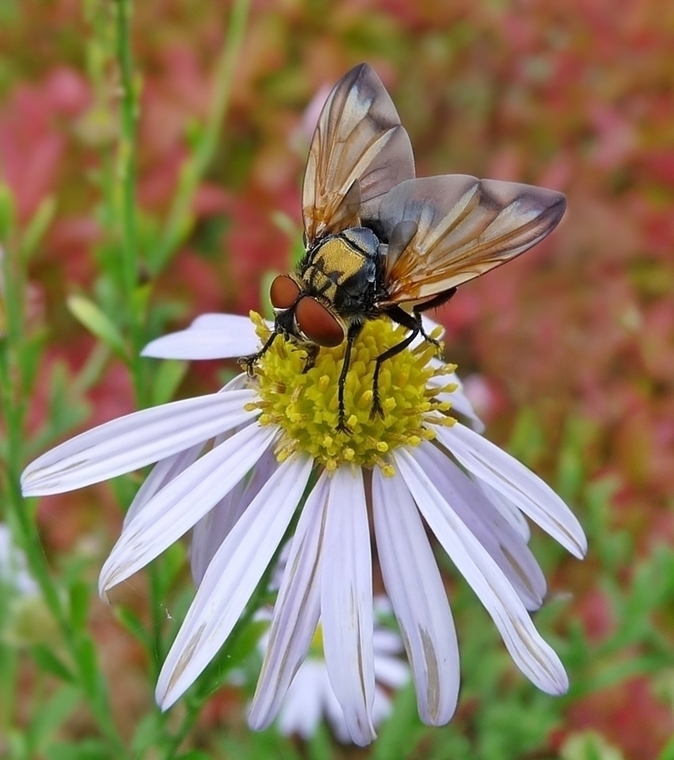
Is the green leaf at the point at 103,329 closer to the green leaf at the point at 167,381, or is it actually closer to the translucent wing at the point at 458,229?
the green leaf at the point at 167,381

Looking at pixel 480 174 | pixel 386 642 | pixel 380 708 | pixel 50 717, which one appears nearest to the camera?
pixel 50 717

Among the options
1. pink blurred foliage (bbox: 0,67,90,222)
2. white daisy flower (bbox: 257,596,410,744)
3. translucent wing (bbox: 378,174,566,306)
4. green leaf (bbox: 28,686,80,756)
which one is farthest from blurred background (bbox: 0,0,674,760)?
translucent wing (bbox: 378,174,566,306)

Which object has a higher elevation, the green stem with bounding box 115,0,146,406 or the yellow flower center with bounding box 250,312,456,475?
the green stem with bounding box 115,0,146,406

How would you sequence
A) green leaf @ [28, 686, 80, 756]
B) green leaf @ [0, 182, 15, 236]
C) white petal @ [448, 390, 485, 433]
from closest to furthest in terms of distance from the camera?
white petal @ [448, 390, 485, 433] → green leaf @ [0, 182, 15, 236] → green leaf @ [28, 686, 80, 756]

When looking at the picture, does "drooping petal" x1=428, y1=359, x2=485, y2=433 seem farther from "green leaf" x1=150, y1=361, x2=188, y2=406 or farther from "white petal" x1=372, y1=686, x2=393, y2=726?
"white petal" x1=372, y1=686, x2=393, y2=726

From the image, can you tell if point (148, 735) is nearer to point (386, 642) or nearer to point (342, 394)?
point (342, 394)

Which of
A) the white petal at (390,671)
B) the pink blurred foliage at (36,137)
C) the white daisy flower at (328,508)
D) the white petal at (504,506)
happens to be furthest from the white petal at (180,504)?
the pink blurred foliage at (36,137)

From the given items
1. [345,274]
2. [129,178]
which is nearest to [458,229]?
[345,274]
